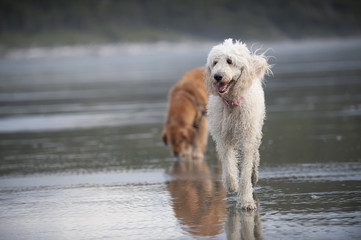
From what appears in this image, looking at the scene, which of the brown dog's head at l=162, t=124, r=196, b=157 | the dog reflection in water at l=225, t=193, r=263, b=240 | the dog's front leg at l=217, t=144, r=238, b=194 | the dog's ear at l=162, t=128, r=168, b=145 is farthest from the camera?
the dog's ear at l=162, t=128, r=168, b=145

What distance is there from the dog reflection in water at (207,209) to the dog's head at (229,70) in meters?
1.26

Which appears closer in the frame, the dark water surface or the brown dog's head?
the dark water surface

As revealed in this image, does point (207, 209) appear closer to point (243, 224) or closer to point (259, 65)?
point (243, 224)

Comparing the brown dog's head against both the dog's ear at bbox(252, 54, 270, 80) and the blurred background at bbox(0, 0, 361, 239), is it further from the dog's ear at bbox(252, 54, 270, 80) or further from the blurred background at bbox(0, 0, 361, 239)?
the dog's ear at bbox(252, 54, 270, 80)

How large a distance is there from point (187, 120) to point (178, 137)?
0.42m

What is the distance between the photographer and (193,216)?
6676 mm

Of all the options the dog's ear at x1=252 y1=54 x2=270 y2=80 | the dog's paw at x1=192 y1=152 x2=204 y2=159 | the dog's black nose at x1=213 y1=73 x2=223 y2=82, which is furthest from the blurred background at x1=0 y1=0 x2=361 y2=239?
the dog's black nose at x1=213 y1=73 x2=223 y2=82

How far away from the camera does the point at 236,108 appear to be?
23.6ft

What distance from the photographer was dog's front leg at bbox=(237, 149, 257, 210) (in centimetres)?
679

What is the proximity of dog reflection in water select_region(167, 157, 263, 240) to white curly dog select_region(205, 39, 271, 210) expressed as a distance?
0.26 m

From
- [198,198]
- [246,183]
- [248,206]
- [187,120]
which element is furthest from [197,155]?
[248,206]

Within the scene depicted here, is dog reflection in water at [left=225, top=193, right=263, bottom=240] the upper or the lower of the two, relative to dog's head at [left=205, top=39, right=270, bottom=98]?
lower

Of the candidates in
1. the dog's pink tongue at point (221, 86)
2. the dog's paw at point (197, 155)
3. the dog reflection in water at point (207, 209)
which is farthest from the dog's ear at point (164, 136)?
the dog's pink tongue at point (221, 86)

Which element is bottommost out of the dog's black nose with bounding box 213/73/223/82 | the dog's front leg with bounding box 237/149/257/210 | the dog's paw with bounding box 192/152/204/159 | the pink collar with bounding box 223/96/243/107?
the dog's front leg with bounding box 237/149/257/210
